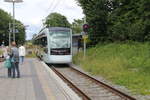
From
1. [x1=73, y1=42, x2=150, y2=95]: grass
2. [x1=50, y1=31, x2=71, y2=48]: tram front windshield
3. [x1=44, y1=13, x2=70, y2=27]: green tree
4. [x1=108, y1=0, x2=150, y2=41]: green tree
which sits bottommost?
[x1=73, y1=42, x2=150, y2=95]: grass

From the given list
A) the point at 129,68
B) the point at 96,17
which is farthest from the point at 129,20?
the point at 129,68

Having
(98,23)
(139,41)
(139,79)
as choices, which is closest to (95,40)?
(98,23)

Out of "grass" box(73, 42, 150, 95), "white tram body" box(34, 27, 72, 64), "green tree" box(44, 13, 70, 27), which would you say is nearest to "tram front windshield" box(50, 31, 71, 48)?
"white tram body" box(34, 27, 72, 64)

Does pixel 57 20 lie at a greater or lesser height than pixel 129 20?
greater

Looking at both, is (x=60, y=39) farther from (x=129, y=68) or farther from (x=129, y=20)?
(x=129, y=20)

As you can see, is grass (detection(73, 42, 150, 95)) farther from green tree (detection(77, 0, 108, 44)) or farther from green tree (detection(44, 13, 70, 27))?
green tree (detection(44, 13, 70, 27))

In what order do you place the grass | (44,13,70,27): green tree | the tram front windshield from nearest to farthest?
1. the grass
2. the tram front windshield
3. (44,13,70,27): green tree

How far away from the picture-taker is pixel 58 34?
32.3 meters

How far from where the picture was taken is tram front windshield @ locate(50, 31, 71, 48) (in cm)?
3198

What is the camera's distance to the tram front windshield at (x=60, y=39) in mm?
31984

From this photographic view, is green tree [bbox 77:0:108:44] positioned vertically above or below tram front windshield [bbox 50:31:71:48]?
above

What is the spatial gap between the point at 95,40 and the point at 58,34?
14.0 m

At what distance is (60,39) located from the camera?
106 ft

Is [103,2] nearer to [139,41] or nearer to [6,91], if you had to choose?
[139,41]
